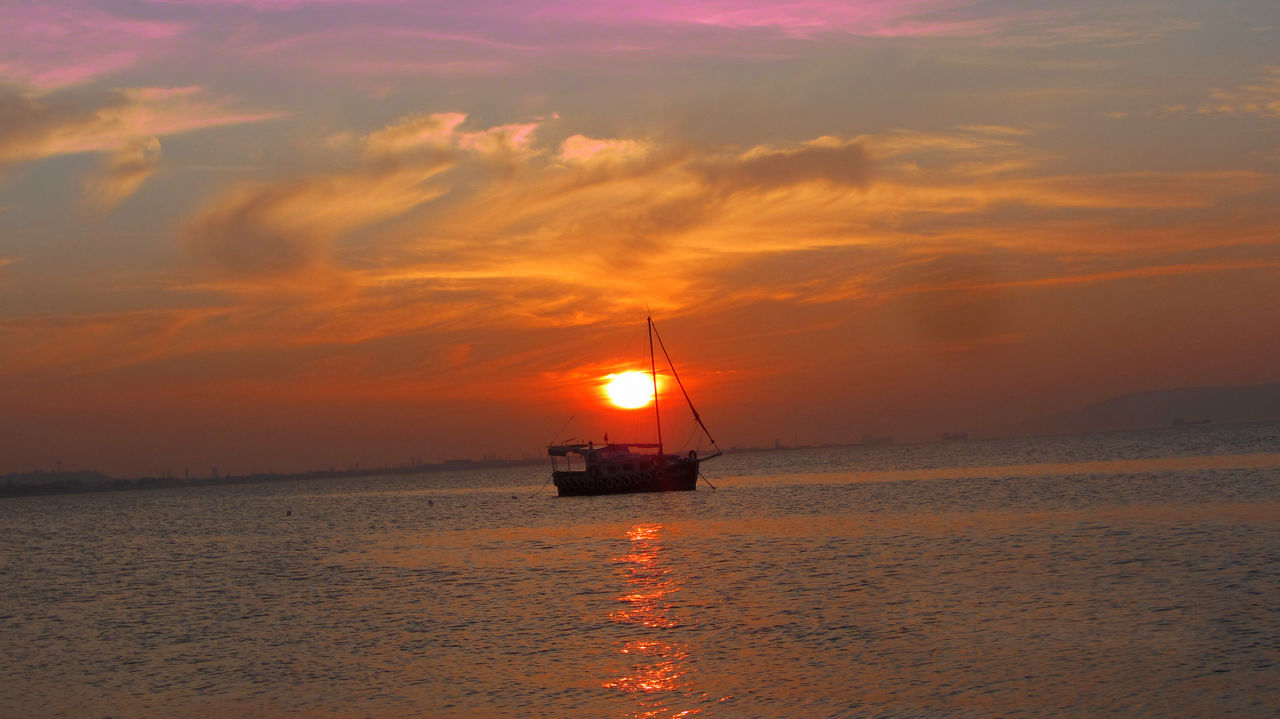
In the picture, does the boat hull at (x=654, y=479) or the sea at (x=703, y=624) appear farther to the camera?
the boat hull at (x=654, y=479)

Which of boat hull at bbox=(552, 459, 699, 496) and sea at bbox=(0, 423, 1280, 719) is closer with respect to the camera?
sea at bbox=(0, 423, 1280, 719)

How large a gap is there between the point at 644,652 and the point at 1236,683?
13360 mm

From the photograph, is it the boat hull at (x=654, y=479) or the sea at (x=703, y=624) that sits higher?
the boat hull at (x=654, y=479)

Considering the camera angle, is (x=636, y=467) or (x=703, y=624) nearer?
(x=703, y=624)

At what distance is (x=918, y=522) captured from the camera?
67.1m

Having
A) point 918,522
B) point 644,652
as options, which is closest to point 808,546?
point 918,522

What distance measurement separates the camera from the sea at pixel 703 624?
933 inches

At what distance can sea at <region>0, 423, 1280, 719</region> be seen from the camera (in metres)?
23.7

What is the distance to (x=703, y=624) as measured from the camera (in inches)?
1275

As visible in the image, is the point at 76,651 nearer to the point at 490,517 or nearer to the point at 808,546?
the point at 808,546

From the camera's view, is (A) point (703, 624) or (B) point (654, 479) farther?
(B) point (654, 479)

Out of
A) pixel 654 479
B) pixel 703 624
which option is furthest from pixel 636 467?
pixel 703 624

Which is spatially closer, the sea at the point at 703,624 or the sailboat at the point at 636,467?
the sea at the point at 703,624

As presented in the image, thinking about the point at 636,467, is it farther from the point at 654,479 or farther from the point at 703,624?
the point at 703,624
